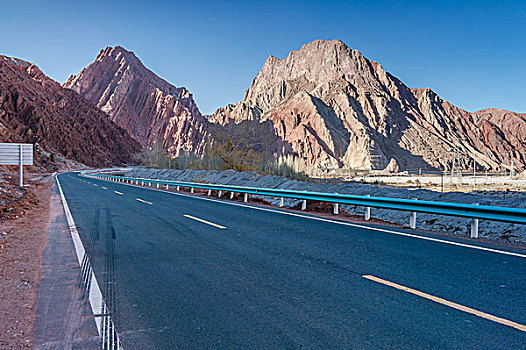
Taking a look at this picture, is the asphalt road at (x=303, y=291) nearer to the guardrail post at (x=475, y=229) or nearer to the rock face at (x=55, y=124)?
the guardrail post at (x=475, y=229)

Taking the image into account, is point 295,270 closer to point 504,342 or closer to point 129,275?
point 129,275

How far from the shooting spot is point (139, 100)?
528 ft

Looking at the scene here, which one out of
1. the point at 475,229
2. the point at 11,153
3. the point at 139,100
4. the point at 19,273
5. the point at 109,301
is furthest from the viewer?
the point at 139,100

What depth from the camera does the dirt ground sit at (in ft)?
13.4

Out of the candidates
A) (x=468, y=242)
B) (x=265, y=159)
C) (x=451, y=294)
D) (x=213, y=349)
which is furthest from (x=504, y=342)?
(x=265, y=159)

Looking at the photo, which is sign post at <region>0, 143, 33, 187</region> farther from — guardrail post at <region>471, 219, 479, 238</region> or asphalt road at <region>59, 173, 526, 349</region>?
guardrail post at <region>471, 219, 479, 238</region>

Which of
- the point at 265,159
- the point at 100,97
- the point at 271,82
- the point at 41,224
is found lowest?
the point at 41,224

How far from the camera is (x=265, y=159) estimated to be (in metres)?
44.9

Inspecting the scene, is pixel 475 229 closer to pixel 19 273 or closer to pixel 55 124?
pixel 19 273

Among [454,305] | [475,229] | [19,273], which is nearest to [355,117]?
[475,229]

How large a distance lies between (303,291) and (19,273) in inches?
185

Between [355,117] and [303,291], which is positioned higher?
[355,117]

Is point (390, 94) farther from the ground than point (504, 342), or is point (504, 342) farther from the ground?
point (390, 94)

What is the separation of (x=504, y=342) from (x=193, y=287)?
11.9 ft
